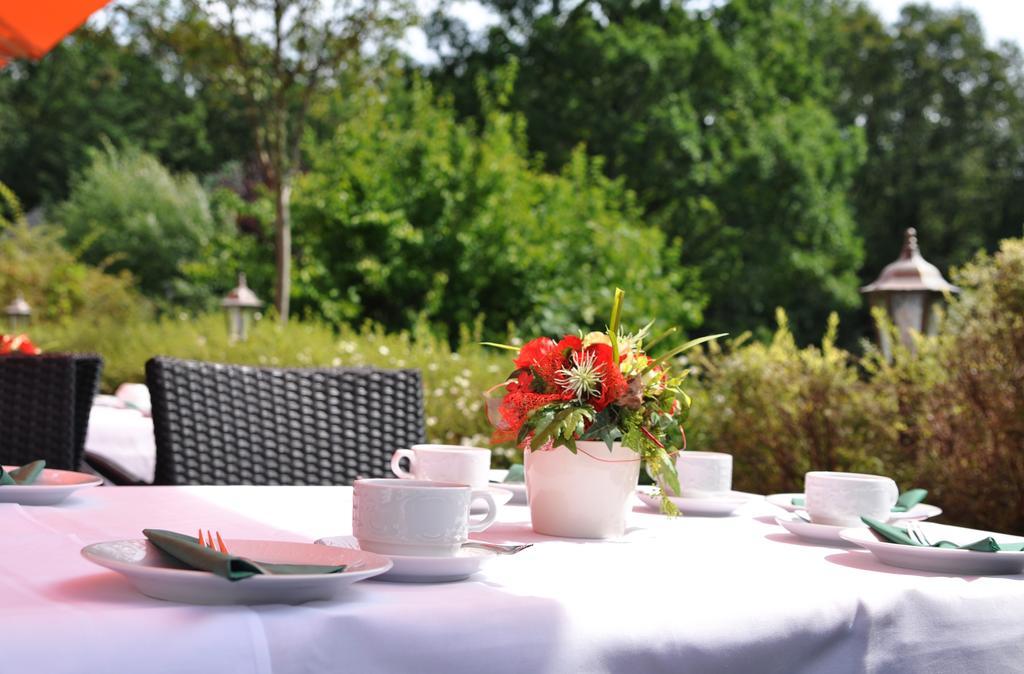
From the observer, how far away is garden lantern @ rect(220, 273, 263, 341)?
820cm

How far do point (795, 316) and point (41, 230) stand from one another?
1439 centimetres

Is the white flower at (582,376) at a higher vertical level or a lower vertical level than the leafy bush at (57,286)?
lower

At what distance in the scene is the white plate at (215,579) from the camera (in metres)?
0.88

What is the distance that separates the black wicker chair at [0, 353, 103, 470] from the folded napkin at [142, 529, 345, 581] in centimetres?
207

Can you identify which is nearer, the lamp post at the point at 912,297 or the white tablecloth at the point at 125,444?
the white tablecloth at the point at 125,444

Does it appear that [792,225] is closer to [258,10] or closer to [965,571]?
[258,10]

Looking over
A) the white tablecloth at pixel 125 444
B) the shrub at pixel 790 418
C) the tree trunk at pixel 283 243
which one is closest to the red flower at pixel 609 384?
the white tablecloth at pixel 125 444

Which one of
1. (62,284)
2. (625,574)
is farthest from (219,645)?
(62,284)

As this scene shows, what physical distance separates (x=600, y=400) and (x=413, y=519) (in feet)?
1.29

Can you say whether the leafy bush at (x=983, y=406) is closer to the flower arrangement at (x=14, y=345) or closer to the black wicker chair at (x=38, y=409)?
the black wicker chair at (x=38, y=409)

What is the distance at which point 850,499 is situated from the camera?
154cm

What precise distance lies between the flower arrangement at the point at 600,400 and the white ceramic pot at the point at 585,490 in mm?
23

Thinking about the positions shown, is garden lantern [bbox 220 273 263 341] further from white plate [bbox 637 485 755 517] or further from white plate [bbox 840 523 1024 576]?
white plate [bbox 840 523 1024 576]

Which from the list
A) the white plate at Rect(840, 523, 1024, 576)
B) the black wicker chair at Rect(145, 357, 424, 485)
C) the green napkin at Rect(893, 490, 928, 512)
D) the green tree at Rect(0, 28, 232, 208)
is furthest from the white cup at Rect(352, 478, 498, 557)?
the green tree at Rect(0, 28, 232, 208)
